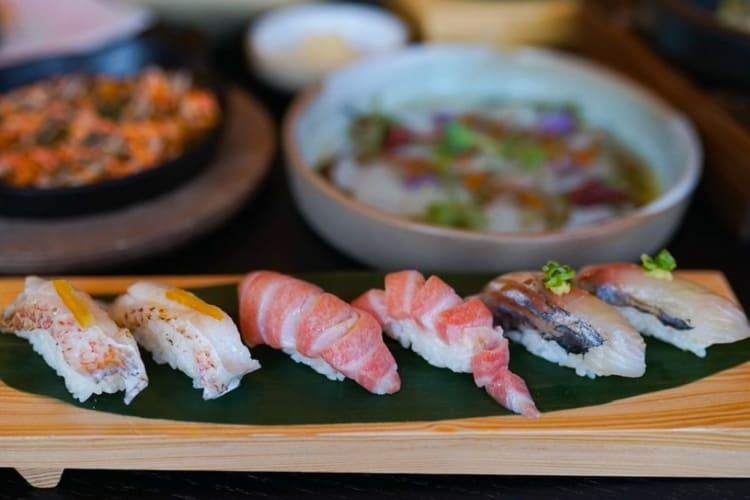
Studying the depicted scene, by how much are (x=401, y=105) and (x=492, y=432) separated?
4.88 feet

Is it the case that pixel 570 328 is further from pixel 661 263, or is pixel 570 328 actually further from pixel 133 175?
pixel 133 175

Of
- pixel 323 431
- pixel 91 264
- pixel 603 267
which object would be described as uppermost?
pixel 603 267

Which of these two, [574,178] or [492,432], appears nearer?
[492,432]

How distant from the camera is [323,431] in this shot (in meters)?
1.20

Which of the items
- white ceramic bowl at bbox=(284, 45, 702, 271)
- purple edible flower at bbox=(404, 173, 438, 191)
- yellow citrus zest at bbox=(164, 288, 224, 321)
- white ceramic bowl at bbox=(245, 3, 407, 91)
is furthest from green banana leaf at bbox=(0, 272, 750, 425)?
white ceramic bowl at bbox=(245, 3, 407, 91)

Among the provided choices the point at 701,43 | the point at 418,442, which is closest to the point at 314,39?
the point at 701,43

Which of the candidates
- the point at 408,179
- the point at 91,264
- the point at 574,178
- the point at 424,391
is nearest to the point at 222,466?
the point at 424,391

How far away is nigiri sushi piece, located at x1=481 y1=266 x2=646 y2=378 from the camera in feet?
4.17

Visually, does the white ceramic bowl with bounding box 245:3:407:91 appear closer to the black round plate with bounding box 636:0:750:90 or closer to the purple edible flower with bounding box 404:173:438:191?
the purple edible flower with bounding box 404:173:438:191

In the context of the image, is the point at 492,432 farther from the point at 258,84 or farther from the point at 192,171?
the point at 258,84

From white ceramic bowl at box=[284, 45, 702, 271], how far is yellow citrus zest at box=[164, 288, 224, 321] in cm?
50

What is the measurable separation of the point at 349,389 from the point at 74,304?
0.51m

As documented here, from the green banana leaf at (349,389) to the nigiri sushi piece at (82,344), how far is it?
0.03 m

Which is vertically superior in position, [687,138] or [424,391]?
[687,138]
